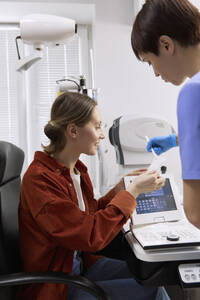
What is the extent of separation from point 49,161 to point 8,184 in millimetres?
173

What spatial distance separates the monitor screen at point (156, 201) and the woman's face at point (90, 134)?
0.95 feet

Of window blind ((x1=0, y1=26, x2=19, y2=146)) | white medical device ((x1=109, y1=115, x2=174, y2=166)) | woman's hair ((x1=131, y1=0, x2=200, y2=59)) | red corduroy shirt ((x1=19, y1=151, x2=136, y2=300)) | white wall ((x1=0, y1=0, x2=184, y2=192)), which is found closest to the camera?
woman's hair ((x1=131, y1=0, x2=200, y2=59))

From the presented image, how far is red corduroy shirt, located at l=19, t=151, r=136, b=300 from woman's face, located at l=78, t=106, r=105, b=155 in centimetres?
14

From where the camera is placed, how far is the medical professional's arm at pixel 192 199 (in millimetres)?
738

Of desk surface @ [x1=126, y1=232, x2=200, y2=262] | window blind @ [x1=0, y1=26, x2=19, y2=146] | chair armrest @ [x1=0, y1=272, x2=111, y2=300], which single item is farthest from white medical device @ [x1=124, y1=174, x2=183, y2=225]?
window blind @ [x1=0, y1=26, x2=19, y2=146]

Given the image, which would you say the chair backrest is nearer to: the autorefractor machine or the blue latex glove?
the autorefractor machine

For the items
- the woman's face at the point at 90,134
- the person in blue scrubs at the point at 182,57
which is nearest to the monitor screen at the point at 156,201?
the woman's face at the point at 90,134

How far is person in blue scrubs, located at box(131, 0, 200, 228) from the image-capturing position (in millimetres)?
704

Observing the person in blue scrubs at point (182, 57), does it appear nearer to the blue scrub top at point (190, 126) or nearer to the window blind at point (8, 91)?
the blue scrub top at point (190, 126)

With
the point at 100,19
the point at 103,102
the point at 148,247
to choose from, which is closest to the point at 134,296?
the point at 148,247

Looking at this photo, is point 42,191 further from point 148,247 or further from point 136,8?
point 136,8

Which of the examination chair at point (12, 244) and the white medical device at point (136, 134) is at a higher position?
the white medical device at point (136, 134)

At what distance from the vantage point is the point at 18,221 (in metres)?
1.23

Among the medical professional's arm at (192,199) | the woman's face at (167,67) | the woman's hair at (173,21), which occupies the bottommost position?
the medical professional's arm at (192,199)
